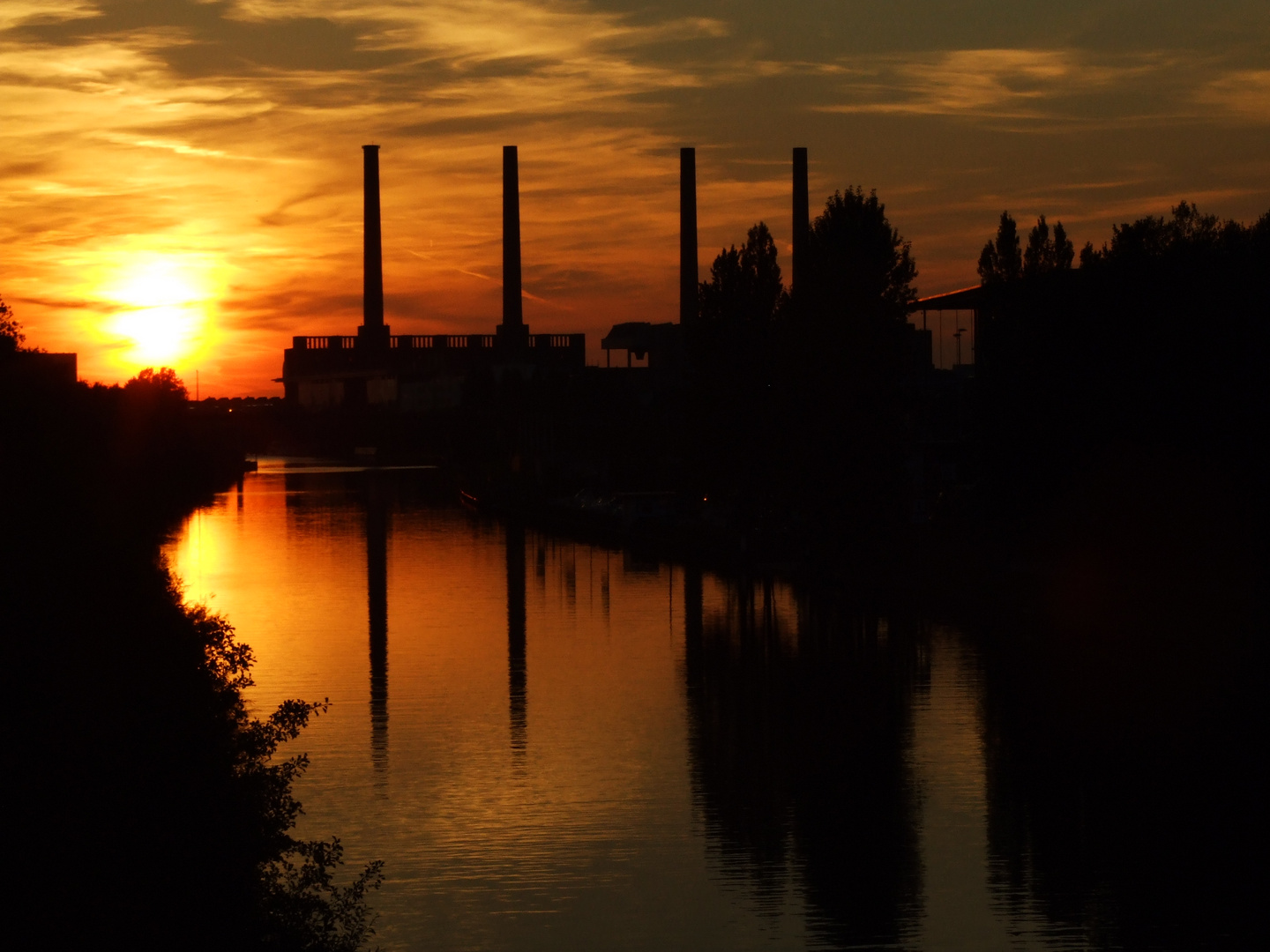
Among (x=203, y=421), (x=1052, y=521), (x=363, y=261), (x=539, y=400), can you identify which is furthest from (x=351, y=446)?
(x=1052, y=521)

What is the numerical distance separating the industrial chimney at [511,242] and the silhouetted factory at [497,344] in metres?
0.07

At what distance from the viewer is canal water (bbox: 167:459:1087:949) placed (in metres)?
18.3

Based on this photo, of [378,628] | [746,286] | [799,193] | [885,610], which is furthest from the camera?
[799,193]

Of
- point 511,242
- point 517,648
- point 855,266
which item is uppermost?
point 511,242

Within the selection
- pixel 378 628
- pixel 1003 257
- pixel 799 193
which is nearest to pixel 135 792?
pixel 378 628

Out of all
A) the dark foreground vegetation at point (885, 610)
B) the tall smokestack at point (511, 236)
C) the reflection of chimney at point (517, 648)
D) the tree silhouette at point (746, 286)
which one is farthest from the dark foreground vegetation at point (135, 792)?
the tall smokestack at point (511, 236)

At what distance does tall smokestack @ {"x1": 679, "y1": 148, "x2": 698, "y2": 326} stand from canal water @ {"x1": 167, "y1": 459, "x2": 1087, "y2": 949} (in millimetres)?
77036

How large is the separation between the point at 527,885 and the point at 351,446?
17402 centimetres

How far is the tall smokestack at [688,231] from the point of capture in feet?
416

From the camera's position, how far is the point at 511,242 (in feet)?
460

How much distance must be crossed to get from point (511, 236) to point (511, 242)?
545mm

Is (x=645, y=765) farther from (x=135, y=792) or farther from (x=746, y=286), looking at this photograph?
(x=746, y=286)

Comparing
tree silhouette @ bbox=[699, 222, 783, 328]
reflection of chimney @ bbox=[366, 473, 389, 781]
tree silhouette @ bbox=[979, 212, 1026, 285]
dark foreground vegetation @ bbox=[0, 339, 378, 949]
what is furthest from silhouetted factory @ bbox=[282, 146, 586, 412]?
dark foreground vegetation @ bbox=[0, 339, 378, 949]

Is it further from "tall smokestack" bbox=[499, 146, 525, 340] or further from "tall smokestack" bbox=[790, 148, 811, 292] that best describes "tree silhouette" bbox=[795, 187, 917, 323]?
"tall smokestack" bbox=[499, 146, 525, 340]
